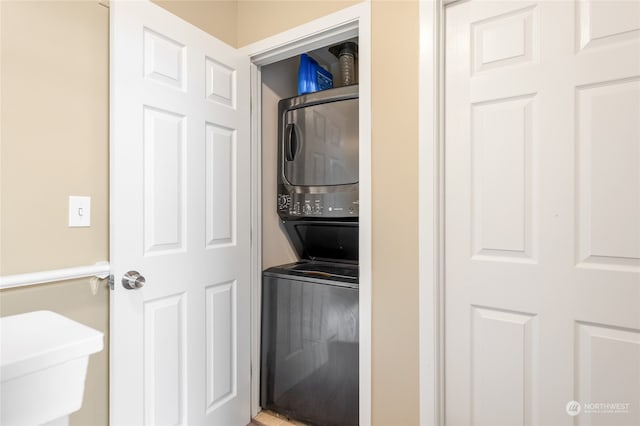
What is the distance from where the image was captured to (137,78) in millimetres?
1282

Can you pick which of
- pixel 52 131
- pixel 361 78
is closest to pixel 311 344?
pixel 361 78

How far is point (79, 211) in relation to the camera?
4.03 ft

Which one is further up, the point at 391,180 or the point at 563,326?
the point at 391,180

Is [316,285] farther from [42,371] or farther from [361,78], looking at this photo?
[42,371]

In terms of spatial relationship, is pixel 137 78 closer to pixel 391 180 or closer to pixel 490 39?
pixel 391 180

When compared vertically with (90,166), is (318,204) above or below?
below

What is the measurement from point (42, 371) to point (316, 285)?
3.80ft

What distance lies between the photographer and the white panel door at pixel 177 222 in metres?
1.25

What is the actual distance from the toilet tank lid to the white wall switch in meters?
0.39

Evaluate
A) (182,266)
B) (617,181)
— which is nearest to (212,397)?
(182,266)

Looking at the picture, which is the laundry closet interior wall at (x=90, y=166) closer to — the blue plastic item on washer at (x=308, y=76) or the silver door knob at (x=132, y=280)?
the silver door knob at (x=132, y=280)

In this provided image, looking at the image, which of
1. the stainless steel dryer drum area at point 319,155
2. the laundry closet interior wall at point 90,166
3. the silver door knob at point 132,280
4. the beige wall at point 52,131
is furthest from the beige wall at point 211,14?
the silver door knob at point 132,280

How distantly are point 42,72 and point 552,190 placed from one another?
5.89 feet

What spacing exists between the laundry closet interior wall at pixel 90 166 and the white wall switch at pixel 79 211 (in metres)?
0.02
